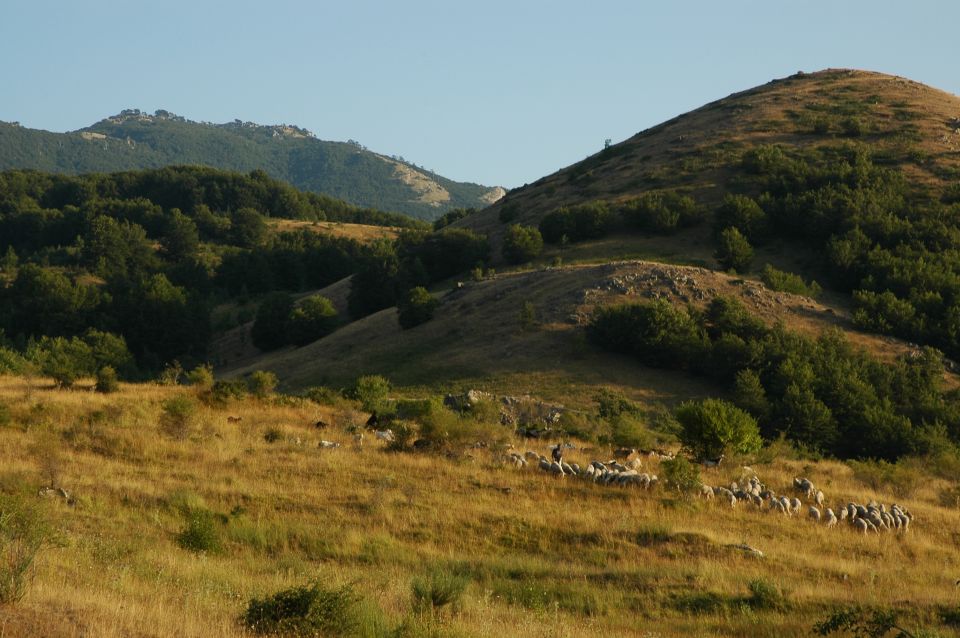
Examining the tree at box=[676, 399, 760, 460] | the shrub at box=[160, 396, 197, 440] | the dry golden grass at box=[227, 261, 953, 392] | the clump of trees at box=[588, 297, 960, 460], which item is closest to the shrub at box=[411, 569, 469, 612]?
the shrub at box=[160, 396, 197, 440]

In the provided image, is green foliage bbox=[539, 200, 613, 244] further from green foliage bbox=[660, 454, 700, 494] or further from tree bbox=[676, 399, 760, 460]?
green foliage bbox=[660, 454, 700, 494]

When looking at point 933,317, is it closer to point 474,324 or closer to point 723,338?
point 723,338

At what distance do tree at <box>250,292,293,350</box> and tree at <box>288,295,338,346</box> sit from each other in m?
0.66

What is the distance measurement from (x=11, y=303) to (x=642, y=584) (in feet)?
213

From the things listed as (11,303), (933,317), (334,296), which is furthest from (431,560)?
(11,303)

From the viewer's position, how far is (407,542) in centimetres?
1412

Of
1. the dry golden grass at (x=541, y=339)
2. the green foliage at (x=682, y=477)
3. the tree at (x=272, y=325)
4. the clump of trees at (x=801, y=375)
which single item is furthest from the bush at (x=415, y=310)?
the green foliage at (x=682, y=477)

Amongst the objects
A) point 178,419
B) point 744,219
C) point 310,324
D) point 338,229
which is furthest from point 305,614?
point 338,229

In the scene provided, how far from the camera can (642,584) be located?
1207 centimetres

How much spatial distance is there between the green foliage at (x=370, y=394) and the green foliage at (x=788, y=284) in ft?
81.8

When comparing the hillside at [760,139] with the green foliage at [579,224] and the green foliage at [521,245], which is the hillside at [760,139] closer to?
the green foliage at [579,224]

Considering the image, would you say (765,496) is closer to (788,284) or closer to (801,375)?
(801,375)

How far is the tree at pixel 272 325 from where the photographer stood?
192ft

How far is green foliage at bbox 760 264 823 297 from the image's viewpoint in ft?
155
